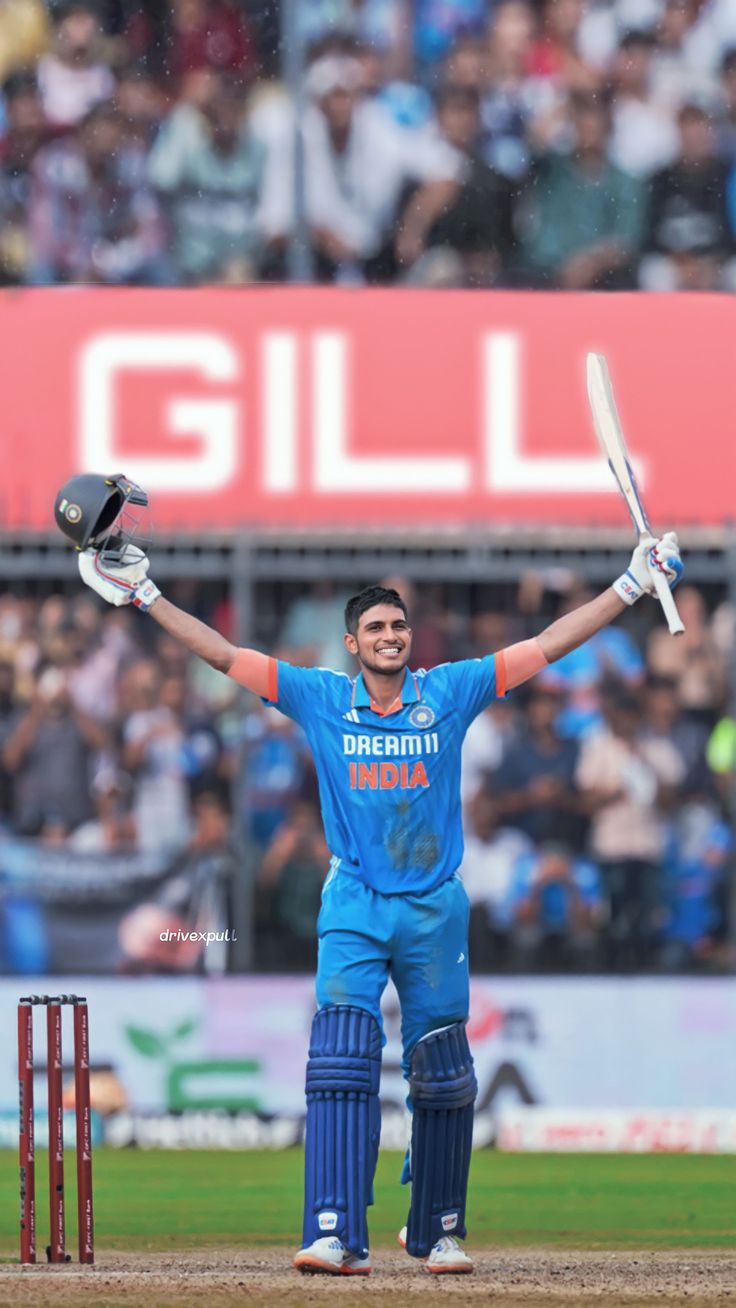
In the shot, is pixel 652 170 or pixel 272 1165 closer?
pixel 272 1165

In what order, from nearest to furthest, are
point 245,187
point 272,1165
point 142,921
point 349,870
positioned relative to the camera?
1. point 349,870
2. point 272,1165
3. point 142,921
4. point 245,187

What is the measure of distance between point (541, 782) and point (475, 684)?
6031 millimetres

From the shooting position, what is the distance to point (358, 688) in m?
A: 7.41


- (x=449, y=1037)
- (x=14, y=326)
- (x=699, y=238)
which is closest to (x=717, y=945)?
(x=699, y=238)

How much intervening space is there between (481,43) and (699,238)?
177cm

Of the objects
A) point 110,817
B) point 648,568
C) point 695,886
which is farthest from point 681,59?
point 648,568

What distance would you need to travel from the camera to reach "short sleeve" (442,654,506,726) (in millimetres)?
7453

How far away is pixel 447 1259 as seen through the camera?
7188 millimetres

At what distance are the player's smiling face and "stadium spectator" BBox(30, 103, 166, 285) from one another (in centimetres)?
709

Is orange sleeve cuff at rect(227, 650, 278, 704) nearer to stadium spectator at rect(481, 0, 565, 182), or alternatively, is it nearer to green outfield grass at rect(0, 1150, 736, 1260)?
green outfield grass at rect(0, 1150, 736, 1260)

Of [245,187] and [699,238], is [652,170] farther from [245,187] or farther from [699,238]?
[245,187]

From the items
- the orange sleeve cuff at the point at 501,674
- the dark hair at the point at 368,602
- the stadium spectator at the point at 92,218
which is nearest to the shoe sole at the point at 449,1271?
the orange sleeve cuff at the point at 501,674

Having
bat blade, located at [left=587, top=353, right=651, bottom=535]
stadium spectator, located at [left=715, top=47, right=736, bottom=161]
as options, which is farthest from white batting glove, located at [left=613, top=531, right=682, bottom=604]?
stadium spectator, located at [left=715, top=47, right=736, bottom=161]

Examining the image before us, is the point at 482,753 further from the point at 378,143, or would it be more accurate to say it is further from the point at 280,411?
the point at 378,143
